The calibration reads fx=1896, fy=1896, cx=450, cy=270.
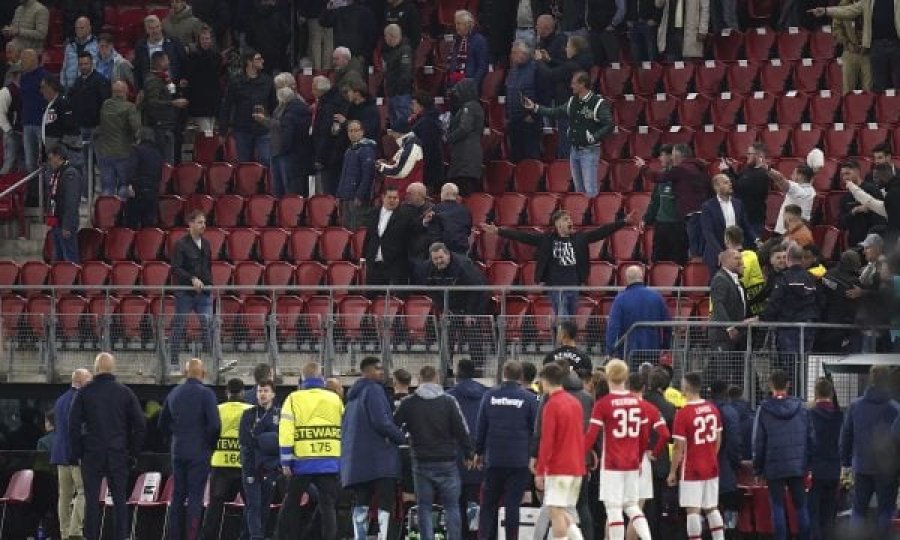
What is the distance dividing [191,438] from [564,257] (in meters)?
3.88

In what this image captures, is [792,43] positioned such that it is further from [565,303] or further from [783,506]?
[783,506]

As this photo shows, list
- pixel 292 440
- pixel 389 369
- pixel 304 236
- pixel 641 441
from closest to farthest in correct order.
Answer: pixel 641 441 < pixel 292 440 < pixel 389 369 < pixel 304 236

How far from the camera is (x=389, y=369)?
17641 mm

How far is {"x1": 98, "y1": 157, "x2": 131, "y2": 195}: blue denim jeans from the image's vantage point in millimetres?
22016

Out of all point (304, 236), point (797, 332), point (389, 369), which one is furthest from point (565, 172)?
point (797, 332)

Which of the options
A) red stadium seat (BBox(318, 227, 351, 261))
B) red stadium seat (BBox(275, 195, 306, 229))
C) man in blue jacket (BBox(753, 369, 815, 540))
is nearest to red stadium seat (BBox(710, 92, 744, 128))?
red stadium seat (BBox(318, 227, 351, 261))

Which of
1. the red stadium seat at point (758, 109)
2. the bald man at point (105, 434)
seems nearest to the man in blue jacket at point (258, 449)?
the bald man at point (105, 434)

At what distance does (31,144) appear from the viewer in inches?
909

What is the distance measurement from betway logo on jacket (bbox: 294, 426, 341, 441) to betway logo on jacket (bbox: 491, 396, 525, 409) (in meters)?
1.47

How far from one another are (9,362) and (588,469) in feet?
25.7

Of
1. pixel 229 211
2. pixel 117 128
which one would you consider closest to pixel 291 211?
pixel 229 211

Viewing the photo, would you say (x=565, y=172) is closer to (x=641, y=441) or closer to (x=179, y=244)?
(x=179, y=244)

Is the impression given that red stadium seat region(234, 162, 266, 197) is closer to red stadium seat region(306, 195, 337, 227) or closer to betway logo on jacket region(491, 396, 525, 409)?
red stadium seat region(306, 195, 337, 227)

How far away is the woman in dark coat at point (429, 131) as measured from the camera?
810 inches
